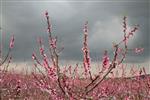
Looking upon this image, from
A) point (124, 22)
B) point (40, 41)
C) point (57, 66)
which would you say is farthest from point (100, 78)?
point (40, 41)

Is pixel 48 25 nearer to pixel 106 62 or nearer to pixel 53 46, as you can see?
pixel 53 46

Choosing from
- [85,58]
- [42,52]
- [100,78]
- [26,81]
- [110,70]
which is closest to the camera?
[110,70]

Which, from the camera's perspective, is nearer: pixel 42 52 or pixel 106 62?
pixel 106 62

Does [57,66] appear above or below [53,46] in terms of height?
below

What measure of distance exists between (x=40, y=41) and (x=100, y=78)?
1.24m

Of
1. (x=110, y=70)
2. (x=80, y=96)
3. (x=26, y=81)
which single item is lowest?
(x=80, y=96)

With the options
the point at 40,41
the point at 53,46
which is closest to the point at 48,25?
the point at 53,46

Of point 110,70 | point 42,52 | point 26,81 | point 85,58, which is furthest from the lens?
point 26,81

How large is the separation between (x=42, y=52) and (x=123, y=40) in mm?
1156

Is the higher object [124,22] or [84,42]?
[124,22]

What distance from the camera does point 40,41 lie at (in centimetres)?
498

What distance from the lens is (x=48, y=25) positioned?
4434 mm

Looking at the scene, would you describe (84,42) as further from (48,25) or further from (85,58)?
(48,25)

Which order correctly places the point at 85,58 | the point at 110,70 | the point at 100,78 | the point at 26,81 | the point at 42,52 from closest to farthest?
the point at 110,70 < the point at 100,78 < the point at 85,58 < the point at 42,52 < the point at 26,81
